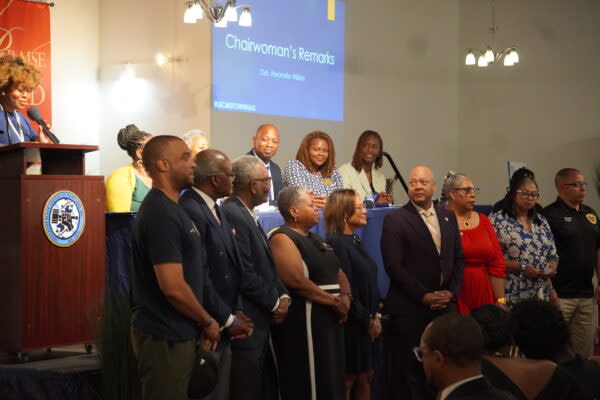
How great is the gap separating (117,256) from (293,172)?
1.44m

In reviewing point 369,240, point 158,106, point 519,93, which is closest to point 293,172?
point 369,240

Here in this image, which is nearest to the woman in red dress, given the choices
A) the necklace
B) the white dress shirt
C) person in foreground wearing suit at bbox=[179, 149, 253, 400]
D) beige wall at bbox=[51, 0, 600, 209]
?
the necklace

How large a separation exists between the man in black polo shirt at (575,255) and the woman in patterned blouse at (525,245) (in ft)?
0.98

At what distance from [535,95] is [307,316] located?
22.9 ft

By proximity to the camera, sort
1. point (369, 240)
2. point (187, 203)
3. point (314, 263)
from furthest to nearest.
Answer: point (369, 240) < point (314, 263) < point (187, 203)

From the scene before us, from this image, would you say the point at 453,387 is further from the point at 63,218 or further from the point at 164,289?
the point at 63,218

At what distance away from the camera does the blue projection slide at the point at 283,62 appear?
26.8ft

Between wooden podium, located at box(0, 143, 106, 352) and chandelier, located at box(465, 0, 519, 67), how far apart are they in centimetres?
643

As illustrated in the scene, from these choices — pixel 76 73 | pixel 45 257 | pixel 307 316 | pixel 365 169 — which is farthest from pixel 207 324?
pixel 76 73

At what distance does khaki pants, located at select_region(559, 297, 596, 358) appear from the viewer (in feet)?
19.1

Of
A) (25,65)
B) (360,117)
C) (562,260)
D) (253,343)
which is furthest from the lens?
(360,117)

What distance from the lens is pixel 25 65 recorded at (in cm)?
451

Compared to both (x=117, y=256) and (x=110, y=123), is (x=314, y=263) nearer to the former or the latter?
(x=117, y=256)

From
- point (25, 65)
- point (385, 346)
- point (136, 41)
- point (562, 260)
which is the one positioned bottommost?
point (385, 346)
